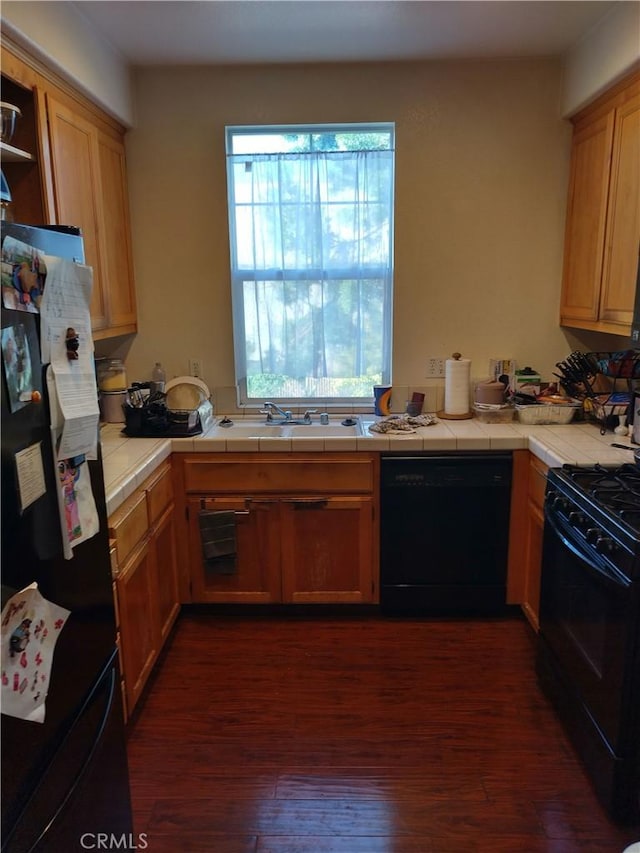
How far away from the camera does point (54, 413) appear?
1207 millimetres

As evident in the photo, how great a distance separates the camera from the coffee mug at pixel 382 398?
10.3 ft

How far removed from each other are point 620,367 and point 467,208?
109 cm

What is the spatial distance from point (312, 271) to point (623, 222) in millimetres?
1427

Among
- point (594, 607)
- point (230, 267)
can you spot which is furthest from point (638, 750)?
point (230, 267)

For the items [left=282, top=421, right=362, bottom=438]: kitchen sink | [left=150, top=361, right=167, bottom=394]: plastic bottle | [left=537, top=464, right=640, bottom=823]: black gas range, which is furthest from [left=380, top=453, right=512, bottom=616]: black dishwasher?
[left=150, top=361, right=167, bottom=394]: plastic bottle

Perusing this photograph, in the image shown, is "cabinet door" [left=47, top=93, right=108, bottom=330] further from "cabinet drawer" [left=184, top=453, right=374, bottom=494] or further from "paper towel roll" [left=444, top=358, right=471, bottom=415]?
"paper towel roll" [left=444, top=358, right=471, bottom=415]

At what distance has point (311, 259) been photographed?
3.10 m

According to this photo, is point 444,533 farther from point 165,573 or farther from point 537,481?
point 165,573

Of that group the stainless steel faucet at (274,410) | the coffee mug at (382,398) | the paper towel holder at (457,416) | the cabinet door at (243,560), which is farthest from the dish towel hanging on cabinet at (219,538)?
the paper towel holder at (457,416)

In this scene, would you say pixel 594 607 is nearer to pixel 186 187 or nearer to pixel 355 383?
pixel 355 383

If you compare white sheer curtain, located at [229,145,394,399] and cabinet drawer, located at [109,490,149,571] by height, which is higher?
white sheer curtain, located at [229,145,394,399]

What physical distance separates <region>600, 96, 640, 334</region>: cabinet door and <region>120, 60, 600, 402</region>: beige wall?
1.69 ft

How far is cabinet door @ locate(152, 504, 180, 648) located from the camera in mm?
2492

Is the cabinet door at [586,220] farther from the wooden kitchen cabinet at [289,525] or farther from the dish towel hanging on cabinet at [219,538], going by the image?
the dish towel hanging on cabinet at [219,538]
